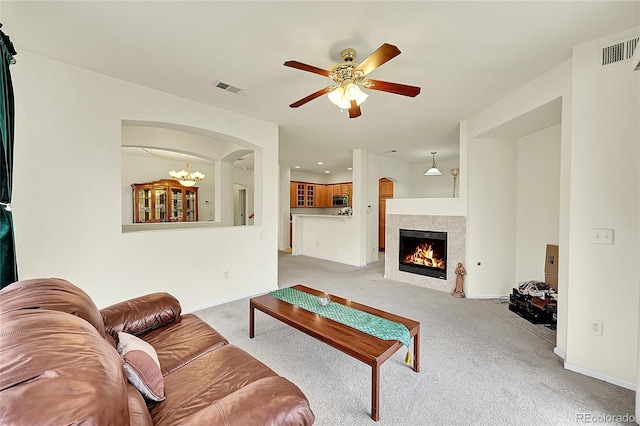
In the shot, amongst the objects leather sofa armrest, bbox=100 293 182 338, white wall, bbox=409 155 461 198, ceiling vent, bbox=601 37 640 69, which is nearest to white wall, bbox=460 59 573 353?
ceiling vent, bbox=601 37 640 69

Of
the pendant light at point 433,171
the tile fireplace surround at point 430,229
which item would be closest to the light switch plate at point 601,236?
the tile fireplace surround at point 430,229

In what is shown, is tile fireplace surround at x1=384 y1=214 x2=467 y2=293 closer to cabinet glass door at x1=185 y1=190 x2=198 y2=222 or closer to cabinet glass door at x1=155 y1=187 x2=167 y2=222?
cabinet glass door at x1=185 y1=190 x2=198 y2=222

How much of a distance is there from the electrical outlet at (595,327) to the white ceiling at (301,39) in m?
2.14

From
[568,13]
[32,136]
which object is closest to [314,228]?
[32,136]

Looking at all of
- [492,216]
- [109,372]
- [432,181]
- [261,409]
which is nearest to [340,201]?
[432,181]

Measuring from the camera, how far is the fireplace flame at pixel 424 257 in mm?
4300

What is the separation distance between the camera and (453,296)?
383 cm

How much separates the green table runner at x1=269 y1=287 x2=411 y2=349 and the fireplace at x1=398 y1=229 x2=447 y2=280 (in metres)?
2.53

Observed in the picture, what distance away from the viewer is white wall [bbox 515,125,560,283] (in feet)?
10.8

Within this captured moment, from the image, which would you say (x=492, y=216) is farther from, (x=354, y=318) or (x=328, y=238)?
(x=328, y=238)

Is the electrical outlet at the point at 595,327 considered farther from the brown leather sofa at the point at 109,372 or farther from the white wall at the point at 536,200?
the brown leather sofa at the point at 109,372

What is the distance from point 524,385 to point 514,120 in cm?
267

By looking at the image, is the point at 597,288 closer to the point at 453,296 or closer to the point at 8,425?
the point at 453,296

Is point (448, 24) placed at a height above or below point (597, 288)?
above
